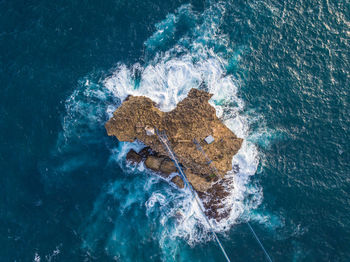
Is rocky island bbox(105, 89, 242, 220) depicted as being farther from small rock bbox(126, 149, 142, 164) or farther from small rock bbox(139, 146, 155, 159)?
small rock bbox(126, 149, 142, 164)

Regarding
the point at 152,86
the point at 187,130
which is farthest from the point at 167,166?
the point at 152,86

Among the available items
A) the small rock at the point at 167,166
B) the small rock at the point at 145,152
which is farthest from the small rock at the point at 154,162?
the small rock at the point at 145,152

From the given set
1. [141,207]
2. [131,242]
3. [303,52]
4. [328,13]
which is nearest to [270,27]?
[303,52]

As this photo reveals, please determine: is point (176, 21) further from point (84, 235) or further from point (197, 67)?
point (84, 235)

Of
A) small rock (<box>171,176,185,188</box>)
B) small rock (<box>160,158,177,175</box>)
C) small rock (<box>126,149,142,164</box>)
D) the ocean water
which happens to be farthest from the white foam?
small rock (<box>160,158,177,175</box>)

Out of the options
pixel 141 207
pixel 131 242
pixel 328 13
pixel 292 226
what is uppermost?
pixel 328 13
